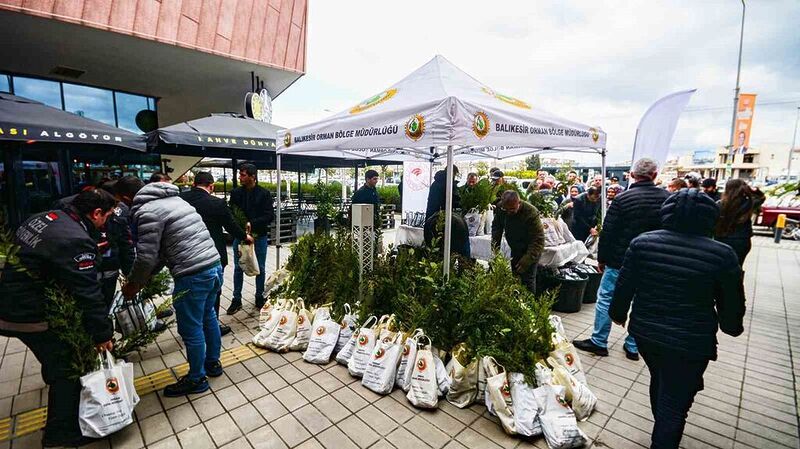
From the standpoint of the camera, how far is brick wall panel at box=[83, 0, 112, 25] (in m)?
A: 7.11

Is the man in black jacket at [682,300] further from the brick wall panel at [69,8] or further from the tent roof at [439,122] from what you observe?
the brick wall panel at [69,8]

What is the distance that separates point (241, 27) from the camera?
9.80 metres

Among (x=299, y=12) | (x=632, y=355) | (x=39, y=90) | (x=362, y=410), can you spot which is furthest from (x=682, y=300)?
(x=39, y=90)

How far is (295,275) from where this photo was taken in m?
4.16

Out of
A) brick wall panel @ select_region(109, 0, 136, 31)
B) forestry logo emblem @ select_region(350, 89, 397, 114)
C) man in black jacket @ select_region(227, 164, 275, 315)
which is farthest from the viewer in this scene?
brick wall panel @ select_region(109, 0, 136, 31)

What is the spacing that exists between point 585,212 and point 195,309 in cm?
699

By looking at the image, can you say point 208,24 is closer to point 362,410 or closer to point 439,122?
point 439,122

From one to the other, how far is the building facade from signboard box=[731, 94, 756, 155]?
21.2 meters

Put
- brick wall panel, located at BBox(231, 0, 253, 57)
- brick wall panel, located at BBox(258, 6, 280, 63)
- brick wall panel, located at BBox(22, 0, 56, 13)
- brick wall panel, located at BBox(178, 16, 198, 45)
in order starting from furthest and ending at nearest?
brick wall panel, located at BBox(258, 6, 280, 63) → brick wall panel, located at BBox(231, 0, 253, 57) → brick wall panel, located at BBox(178, 16, 198, 45) → brick wall panel, located at BBox(22, 0, 56, 13)

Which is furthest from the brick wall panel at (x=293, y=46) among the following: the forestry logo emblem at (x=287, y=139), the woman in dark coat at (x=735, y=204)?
the woman in dark coat at (x=735, y=204)

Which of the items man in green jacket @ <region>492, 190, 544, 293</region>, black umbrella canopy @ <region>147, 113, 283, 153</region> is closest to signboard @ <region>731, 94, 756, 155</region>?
man in green jacket @ <region>492, 190, 544, 293</region>

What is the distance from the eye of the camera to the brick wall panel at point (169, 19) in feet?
26.8

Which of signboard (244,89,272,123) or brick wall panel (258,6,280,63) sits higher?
brick wall panel (258,6,280,63)

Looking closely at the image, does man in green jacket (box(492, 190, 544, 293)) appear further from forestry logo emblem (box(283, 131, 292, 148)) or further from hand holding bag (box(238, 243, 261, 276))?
hand holding bag (box(238, 243, 261, 276))
